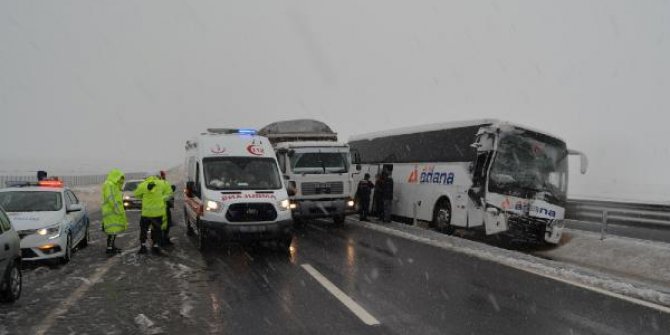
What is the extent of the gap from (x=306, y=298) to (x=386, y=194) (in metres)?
10.8

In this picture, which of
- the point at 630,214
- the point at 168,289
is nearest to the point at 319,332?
the point at 168,289

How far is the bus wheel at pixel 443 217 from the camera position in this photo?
1523cm

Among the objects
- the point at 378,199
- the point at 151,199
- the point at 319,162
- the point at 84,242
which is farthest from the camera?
the point at 378,199

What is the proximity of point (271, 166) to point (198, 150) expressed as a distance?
5.80 feet

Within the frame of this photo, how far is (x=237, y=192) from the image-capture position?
34.8 feet

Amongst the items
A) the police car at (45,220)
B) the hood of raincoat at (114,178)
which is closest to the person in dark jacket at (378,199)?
the hood of raincoat at (114,178)

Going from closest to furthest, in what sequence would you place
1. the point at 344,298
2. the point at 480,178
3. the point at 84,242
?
1. the point at 344,298
2. the point at 84,242
3. the point at 480,178

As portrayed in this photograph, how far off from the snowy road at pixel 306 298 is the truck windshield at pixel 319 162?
6075 millimetres

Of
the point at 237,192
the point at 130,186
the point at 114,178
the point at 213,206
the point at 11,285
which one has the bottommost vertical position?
the point at 11,285

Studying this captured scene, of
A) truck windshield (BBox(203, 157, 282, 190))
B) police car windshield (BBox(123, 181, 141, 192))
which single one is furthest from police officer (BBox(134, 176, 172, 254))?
police car windshield (BBox(123, 181, 141, 192))

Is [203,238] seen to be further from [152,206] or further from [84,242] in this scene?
[84,242]

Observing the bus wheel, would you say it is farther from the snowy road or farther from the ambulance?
the ambulance

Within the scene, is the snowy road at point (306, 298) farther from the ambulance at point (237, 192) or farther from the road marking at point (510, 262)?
the ambulance at point (237, 192)

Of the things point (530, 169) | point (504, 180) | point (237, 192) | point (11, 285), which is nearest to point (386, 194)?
point (504, 180)
